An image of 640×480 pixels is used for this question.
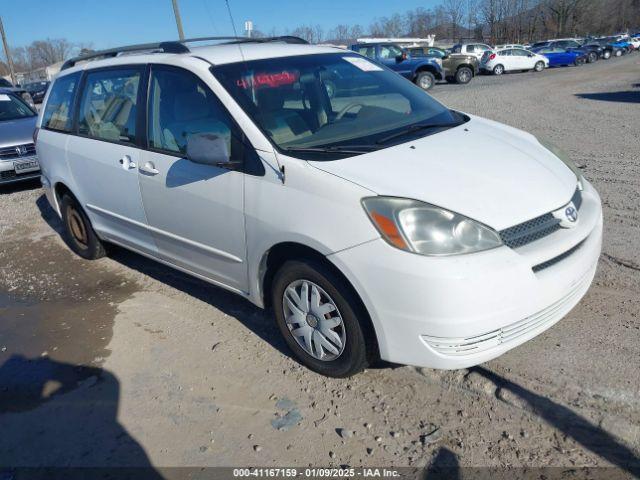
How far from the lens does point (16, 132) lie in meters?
8.77

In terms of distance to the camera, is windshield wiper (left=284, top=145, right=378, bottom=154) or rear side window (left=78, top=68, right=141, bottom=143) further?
rear side window (left=78, top=68, right=141, bottom=143)

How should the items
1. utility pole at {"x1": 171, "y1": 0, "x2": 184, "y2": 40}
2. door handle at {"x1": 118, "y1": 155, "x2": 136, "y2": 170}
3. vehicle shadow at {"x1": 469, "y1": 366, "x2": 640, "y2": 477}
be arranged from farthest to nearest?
utility pole at {"x1": 171, "y1": 0, "x2": 184, "y2": 40}, door handle at {"x1": 118, "y1": 155, "x2": 136, "y2": 170}, vehicle shadow at {"x1": 469, "y1": 366, "x2": 640, "y2": 477}

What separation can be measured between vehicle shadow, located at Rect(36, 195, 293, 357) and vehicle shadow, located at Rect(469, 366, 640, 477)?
139cm

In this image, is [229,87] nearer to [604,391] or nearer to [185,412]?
[185,412]

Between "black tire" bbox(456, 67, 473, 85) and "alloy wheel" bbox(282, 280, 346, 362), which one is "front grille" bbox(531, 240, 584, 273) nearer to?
"alloy wheel" bbox(282, 280, 346, 362)

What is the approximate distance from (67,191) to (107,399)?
265 cm

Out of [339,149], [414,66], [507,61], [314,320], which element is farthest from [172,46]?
[507,61]

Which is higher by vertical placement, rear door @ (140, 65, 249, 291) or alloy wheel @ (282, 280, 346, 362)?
rear door @ (140, 65, 249, 291)

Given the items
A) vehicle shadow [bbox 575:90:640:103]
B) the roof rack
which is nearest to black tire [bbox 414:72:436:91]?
vehicle shadow [bbox 575:90:640:103]

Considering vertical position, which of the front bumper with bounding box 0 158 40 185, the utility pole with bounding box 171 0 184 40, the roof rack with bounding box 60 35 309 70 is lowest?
the front bumper with bounding box 0 158 40 185

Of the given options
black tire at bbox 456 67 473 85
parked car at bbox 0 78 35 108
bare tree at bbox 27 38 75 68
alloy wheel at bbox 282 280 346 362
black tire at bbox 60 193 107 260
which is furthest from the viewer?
bare tree at bbox 27 38 75 68

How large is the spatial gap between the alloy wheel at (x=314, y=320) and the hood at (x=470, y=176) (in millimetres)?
667

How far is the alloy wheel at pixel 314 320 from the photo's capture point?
2.93 m

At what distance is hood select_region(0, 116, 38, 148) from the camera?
334 inches
